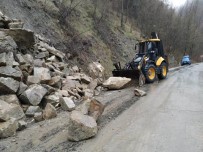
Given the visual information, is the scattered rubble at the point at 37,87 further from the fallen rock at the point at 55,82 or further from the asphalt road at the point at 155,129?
the asphalt road at the point at 155,129

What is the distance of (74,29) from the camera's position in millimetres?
16344

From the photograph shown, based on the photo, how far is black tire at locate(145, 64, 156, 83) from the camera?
1262 centimetres

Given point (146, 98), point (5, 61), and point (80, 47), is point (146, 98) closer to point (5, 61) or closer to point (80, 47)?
point (5, 61)

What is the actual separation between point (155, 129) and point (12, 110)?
378cm

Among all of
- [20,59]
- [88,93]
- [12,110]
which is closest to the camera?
[12,110]

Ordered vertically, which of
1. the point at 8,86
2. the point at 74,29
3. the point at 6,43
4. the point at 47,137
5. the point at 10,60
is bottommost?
the point at 47,137

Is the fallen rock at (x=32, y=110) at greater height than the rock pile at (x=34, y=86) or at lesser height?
lesser

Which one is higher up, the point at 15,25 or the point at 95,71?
the point at 15,25

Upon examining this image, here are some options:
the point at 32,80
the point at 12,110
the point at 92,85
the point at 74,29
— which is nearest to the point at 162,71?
the point at 92,85

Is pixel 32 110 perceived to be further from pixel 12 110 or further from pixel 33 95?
pixel 12 110

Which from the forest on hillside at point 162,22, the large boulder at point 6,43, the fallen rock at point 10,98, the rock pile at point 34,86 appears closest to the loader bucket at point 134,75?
the rock pile at point 34,86

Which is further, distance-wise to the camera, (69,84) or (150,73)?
(150,73)

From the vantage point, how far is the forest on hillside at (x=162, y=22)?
29825mm

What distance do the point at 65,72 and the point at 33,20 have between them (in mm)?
4477
